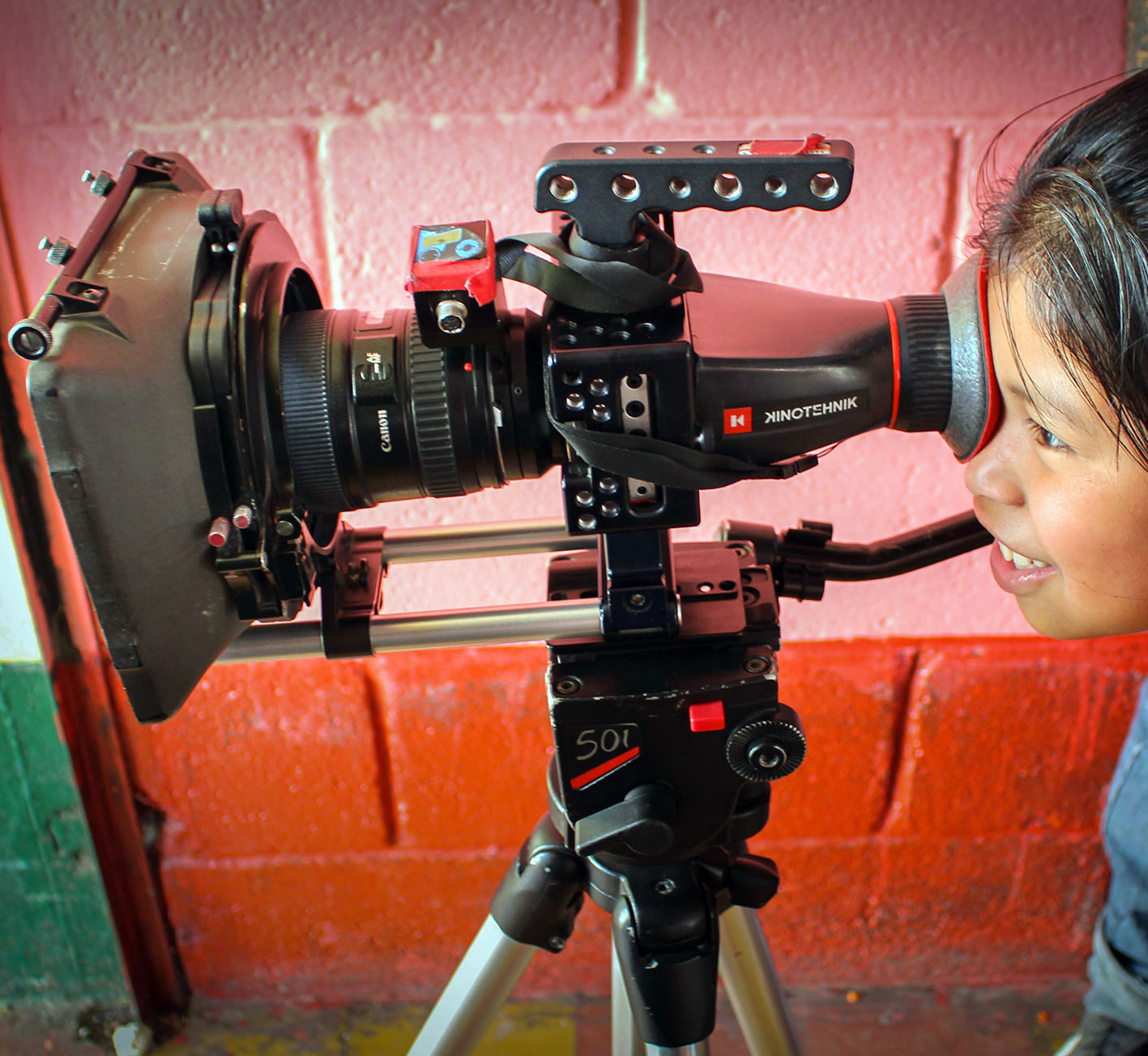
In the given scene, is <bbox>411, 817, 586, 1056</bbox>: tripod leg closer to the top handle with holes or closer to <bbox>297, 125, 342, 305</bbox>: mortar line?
the top handle with holes

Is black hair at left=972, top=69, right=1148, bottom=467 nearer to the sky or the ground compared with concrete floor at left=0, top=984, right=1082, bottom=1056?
nearer to the sky

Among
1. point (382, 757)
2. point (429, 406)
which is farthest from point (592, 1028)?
point (429, 406)

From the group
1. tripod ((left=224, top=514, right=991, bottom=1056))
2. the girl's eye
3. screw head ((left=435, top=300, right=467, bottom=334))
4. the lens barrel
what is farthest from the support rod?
the girl's eye

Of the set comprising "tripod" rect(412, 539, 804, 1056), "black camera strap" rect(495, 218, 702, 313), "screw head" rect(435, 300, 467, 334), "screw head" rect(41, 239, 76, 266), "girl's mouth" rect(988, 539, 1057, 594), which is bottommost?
"tripod" rect(412, 539, 804, 1056)

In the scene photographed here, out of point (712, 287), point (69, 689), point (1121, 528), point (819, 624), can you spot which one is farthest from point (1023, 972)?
point (69, 689)

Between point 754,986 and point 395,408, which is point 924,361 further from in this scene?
point 754,986

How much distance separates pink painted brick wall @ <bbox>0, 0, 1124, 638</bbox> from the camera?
969 millimetres

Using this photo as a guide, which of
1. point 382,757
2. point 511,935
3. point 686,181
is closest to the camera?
point 686,181

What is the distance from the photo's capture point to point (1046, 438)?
2.09 feet

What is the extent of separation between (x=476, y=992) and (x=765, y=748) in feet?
1.28

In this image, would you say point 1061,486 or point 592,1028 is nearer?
point 1061,486

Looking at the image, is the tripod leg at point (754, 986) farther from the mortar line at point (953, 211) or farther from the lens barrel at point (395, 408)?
the mortar line at point (953, 211)

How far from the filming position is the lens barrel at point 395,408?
2.17ft

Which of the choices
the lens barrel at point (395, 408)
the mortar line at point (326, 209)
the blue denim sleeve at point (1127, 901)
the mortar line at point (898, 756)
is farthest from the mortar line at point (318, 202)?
the blue denim sleeve at point (1127, 901)
